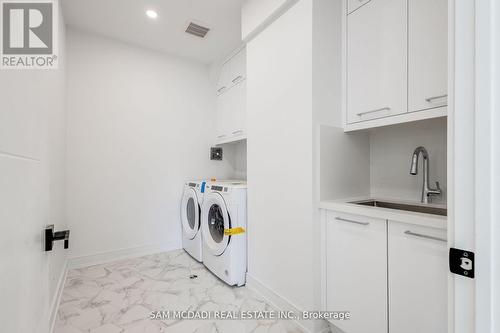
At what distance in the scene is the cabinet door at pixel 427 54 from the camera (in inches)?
45.9

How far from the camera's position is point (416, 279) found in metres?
1.06

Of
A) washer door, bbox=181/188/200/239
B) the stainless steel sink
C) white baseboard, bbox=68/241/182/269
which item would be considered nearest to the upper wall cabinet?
the stainless steel sink

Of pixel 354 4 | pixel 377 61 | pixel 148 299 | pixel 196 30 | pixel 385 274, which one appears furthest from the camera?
pixel 196 30

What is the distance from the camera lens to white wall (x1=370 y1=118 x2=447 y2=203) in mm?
1444

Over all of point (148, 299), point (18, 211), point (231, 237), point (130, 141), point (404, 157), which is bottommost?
point (148, 299)

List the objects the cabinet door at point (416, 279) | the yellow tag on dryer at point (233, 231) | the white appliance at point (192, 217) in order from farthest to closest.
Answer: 1. the white appliance at point (192, 217)
2. the yellow tag on dryer at point (233, 231)
3. the cabinet door at point (416, 279)

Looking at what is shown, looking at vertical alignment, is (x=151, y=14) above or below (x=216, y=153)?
above

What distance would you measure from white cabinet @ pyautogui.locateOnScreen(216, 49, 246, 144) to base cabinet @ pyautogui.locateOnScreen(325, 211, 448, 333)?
5.23 ft

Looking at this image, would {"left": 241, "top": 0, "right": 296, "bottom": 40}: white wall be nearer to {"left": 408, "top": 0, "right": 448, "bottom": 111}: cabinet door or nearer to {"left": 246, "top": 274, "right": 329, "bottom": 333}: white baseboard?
{"left": 408, "top": 0, "right": 448, "bottom": 111}: cabinet door

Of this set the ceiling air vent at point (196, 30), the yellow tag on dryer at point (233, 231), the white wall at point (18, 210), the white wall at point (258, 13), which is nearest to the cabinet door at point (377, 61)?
the white wall at point (258, 13)

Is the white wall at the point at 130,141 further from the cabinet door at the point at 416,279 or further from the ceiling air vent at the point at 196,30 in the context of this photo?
the cabinet door at the point at 416,279

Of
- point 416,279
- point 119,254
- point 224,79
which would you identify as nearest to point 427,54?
point 416,279

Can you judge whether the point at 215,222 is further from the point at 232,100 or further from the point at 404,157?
the point at 404,157

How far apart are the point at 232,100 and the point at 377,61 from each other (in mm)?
1698
